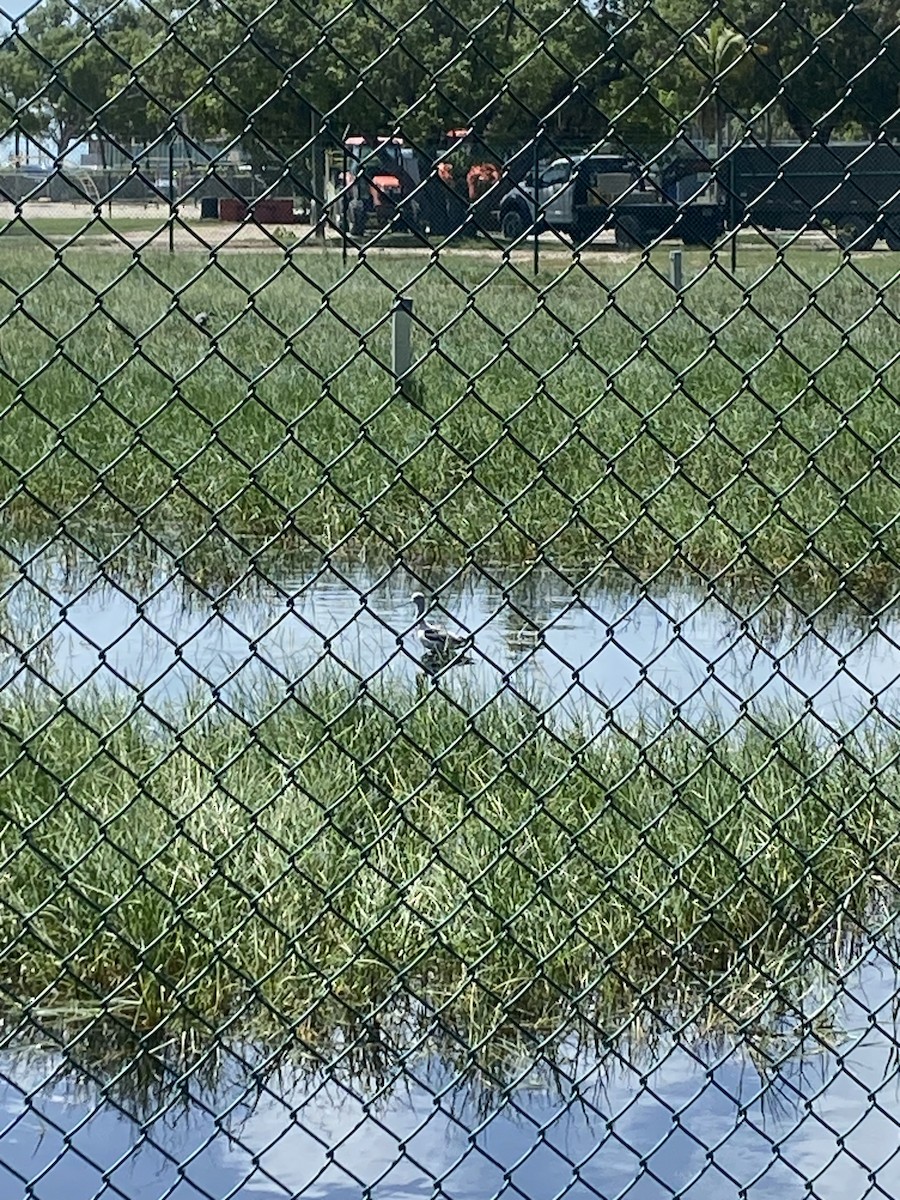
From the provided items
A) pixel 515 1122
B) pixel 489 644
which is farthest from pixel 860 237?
pixel 489 644

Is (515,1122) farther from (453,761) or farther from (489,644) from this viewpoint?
(489,644)

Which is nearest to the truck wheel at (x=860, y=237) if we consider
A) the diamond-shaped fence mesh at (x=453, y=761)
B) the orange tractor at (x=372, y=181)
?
the diamond-shaped fence mesh at (x=453, y=761)

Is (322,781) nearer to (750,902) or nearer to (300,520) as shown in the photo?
(750,902)

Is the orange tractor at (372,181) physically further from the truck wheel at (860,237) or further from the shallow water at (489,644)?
the shallow water at (489,644)

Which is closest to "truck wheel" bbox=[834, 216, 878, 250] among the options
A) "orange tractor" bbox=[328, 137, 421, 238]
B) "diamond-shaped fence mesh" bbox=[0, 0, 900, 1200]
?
"diamond-shaped fence mesh" bbox=[0, 0, 900, 1200]

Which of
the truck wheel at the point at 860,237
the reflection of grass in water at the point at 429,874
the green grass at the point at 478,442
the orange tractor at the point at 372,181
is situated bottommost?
the green grass at the point at 478,442

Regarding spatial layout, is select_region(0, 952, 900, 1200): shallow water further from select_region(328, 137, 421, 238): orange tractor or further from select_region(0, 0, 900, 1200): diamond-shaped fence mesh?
select_region(328, 137, 421, 238): orange tractor

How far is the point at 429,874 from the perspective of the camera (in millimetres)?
4516

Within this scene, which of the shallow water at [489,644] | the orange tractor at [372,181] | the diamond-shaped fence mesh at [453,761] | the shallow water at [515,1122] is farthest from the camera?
the shallow water at [489,644]

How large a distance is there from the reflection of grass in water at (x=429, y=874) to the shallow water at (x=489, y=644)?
330 millimetres

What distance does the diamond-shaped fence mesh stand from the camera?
9.22ft

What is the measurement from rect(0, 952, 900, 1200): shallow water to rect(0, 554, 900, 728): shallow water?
5.13 ft

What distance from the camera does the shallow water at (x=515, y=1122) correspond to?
3.51 m

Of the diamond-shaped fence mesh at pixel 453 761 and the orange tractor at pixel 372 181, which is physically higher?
the orange tractor at pixel 372 181
